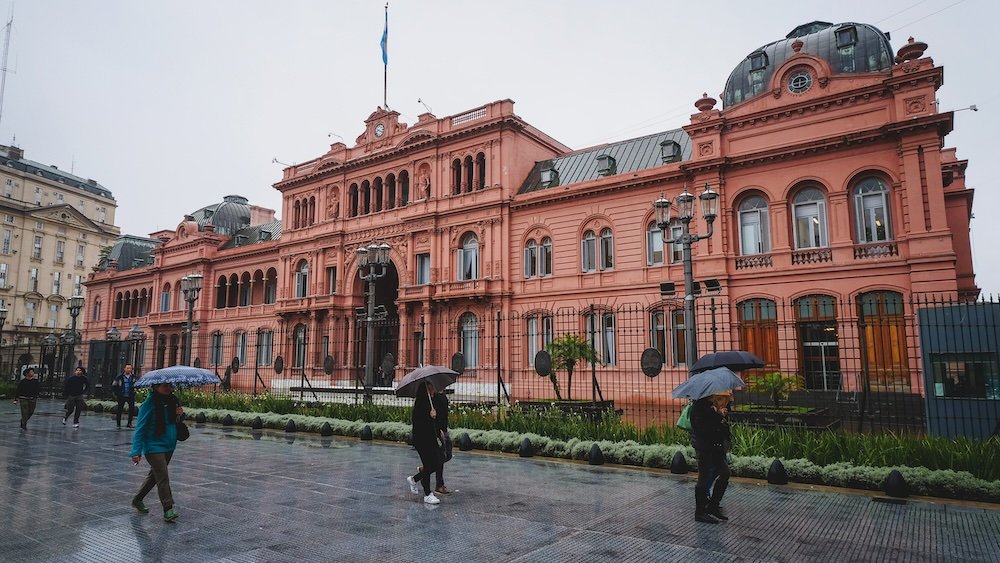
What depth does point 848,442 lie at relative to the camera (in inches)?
411

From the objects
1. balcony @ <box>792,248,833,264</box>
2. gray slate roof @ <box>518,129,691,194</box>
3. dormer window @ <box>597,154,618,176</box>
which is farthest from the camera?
dormer window @ <box>597,154,618,176</box>

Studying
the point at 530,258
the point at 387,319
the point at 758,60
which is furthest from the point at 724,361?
the point at 387,319

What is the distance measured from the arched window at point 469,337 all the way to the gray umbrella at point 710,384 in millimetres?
24255

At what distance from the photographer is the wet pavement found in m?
6.46

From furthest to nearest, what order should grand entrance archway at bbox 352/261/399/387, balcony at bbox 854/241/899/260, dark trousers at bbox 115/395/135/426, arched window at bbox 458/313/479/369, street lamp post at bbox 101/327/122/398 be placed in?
grand entrance archway at bbox 352/261/399/387, arched window at bbox 458/313/479/369, street lamp post at bbox 101/327/122/398, balcony at bbox 854/241/899/260, dark trousers at bbox 115/395/135/426

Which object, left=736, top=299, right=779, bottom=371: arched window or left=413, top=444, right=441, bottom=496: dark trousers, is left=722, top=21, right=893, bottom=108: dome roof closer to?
left=736, top=299, right=779, bottom=371: arched window

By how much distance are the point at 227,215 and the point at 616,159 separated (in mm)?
36606

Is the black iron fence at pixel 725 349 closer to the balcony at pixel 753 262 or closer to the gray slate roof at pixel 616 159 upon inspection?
the balcony at pixel 753 262

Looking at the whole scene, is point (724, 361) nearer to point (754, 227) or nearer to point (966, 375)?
point (966, 375)

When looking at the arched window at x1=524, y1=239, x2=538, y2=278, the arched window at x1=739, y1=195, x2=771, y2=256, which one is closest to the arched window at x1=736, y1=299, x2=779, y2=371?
the arched window at x1=739, y1=195, x2=771, y2=256

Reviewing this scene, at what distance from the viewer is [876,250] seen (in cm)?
2167

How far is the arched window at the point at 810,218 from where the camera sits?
76.1 feet

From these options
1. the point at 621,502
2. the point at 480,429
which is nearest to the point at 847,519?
the point at 621,502

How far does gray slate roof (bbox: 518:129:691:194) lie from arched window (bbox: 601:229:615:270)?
122 inches
